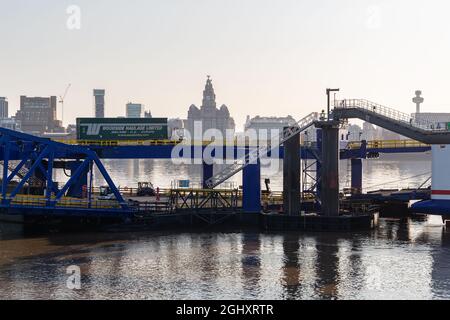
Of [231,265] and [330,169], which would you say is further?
[330,169]

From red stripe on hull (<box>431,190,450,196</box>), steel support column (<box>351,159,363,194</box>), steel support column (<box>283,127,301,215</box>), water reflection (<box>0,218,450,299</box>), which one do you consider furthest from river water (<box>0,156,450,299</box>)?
steel support column (<box>351,159,363,194</box>)

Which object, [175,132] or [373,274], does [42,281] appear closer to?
[373,274]

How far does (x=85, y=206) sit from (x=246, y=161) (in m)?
16.6

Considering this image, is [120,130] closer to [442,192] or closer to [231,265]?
[231,265]

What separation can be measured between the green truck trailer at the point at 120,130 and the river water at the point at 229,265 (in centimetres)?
1405

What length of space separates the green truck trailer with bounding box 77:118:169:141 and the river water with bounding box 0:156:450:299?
1405 centimetres

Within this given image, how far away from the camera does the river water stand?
111 feet

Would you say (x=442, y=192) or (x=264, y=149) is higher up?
(x=264, y=149)

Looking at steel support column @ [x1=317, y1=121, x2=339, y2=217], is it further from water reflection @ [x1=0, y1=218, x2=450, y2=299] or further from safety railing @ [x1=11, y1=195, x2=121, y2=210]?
safety railing @ [x1=11, y1=195, x2=121, y2=210]

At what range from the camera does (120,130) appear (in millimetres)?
63625

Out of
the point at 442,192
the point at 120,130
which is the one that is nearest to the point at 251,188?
the point at 120,130

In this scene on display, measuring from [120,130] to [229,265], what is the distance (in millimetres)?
28293
